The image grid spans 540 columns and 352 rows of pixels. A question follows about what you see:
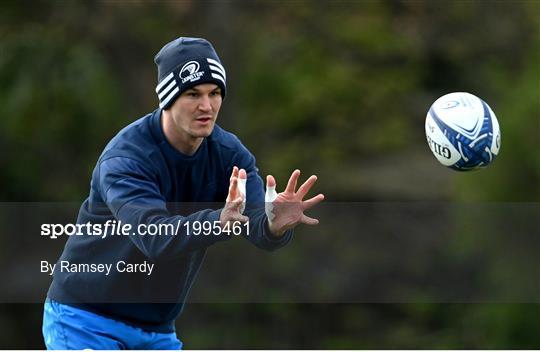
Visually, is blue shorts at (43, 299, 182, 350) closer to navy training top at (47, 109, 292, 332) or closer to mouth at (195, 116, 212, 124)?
navy training top at (47, 109, 292, 332)

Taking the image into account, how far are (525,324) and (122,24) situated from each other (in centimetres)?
580

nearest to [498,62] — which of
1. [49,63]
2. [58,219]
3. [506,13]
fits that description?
[506,13]

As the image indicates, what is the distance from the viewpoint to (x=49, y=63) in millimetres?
13805

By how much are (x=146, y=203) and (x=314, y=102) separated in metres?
9.81

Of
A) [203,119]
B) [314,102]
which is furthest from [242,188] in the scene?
[314,102]

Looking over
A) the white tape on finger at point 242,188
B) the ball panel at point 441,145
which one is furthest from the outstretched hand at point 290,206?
the ball panel at point 441,145

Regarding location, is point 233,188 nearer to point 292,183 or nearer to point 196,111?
point 292,183

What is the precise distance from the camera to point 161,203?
18.3 ft

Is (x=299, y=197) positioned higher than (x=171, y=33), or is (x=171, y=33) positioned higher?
(x=171, y=33)

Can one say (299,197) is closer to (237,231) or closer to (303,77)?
(237,231)

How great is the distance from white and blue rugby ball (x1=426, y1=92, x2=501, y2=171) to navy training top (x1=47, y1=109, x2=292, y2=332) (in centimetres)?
111

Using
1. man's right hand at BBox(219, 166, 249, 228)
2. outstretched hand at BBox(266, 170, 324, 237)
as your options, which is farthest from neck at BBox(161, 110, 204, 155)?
man's right hand at BBox(219, 166, 249, 228)

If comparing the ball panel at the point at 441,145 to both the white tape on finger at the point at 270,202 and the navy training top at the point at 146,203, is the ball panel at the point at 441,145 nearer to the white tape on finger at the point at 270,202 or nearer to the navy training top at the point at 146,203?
the navy training top at the point at 146,203

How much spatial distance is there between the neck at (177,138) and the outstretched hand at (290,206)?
0.49 meters
